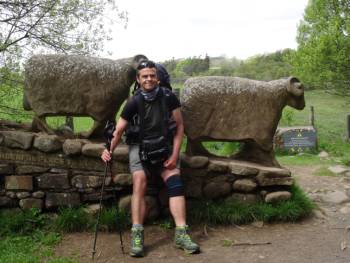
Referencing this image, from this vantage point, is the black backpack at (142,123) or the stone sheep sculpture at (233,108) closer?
the black backpack at (142,123)

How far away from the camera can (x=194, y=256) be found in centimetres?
407

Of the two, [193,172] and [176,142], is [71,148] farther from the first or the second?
[193,172]

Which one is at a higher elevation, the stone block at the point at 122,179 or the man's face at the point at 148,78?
the man's face at the point at 148,78

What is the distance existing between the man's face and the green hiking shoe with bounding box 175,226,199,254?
5.20 ft

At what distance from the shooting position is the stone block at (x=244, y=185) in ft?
16.8

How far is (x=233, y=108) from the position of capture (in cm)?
527

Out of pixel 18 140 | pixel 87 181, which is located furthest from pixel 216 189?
pixel 18 140

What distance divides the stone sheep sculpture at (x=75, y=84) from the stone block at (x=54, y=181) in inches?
31.5

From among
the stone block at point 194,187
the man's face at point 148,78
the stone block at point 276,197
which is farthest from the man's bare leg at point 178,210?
the stone block at point 276,197

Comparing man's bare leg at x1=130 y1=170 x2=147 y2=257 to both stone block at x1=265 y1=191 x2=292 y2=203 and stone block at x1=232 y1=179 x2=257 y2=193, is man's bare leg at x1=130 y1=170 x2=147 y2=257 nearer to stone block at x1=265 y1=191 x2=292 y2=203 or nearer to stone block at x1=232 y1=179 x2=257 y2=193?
stone block at x1=232 y1=179 x2=257 y2=193

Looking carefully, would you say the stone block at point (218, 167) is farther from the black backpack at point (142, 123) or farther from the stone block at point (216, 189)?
the black backpack at point (142, 123)

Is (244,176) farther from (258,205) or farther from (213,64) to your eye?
(213,64)

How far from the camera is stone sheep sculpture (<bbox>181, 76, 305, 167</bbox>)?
17.1 feet

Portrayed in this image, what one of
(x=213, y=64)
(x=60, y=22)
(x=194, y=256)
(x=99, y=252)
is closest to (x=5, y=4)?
(x=60, y=22)
